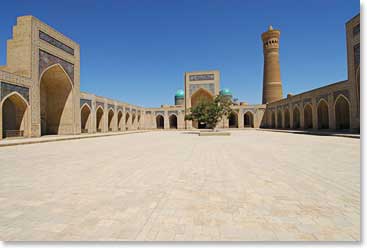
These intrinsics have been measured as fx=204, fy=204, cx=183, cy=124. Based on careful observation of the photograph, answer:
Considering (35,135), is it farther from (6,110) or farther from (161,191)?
(161,191)

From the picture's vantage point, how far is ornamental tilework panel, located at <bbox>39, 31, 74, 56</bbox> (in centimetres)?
1538

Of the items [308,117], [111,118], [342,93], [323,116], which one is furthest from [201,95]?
[342,93]

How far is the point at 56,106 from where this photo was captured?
19.1 m

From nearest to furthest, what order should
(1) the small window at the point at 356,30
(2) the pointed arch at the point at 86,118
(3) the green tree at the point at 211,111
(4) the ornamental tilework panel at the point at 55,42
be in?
(1) the small window at the point at 356,30, (4) the ornamental tilework panel at the point at 55,42, (3) the green tree at the point at 211,111, (2) the pointed arch at the point at 86,118

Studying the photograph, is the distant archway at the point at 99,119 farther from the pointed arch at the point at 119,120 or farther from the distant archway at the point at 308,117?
the distant archway at the point at 308,117

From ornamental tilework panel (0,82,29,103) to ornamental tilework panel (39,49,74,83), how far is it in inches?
83.6

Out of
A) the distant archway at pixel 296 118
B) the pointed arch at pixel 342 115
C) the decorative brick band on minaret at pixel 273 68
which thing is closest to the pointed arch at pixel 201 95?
the decorative brick band on minaret at pixel 273 68

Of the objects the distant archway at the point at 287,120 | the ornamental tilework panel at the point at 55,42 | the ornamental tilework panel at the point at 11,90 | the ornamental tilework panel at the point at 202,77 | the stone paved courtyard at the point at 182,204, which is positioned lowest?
the stone paved courtyard at the point at 182,204

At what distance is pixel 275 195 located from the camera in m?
2.73

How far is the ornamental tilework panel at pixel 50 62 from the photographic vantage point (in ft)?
50.1

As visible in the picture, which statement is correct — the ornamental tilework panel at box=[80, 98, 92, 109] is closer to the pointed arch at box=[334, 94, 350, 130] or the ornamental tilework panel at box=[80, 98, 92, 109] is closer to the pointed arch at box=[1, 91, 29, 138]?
the pointed arch at box=[1, 91, 29, 138]

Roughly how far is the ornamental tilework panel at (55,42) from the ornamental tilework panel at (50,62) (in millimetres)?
985

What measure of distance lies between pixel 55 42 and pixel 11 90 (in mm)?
5958

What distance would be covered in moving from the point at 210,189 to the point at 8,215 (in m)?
2.44
